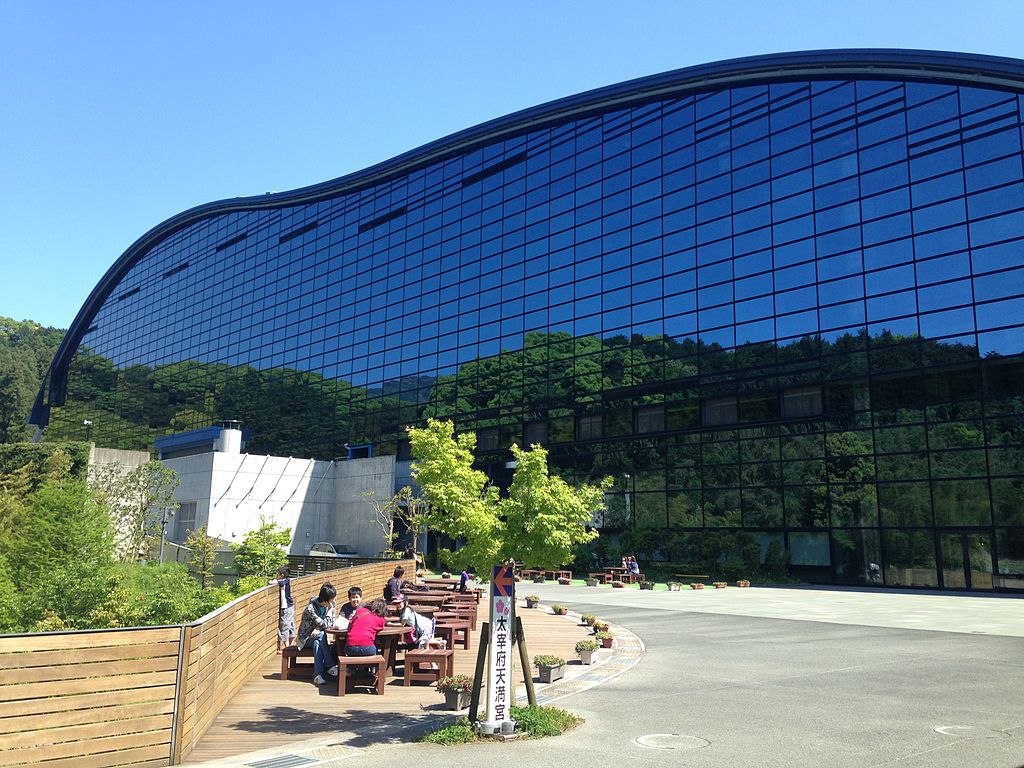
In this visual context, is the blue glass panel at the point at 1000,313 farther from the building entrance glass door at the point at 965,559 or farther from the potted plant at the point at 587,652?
the potted plant at the point at 587,652

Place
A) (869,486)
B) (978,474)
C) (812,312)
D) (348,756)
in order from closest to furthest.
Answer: (348,756)
(978,474)
(869,486)
(812,312)

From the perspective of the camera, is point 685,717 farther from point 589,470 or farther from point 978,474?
point 589,470

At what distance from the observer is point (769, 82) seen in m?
43.7

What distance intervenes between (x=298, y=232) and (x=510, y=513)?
6739cm

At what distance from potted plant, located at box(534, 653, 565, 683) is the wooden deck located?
27.5 inches

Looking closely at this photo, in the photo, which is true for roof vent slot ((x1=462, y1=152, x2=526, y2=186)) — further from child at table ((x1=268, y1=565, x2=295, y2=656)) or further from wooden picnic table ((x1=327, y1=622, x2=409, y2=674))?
wooden picnic table ((x1=327, y1=622, x2=409, y2=674))

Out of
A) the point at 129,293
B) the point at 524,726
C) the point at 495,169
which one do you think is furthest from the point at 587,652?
the point at 129,293

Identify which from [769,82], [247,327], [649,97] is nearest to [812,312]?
[769,82]

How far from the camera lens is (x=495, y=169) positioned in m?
57.8

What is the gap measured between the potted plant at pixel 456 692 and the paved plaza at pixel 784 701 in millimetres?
1325

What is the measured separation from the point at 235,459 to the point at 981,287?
44603mm

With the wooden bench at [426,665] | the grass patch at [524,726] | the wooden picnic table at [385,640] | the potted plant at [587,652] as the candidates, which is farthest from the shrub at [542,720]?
the potted plant at [587,652]

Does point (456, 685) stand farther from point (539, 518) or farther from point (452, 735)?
point (539, 518)

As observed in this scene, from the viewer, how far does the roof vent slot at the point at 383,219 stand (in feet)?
209
